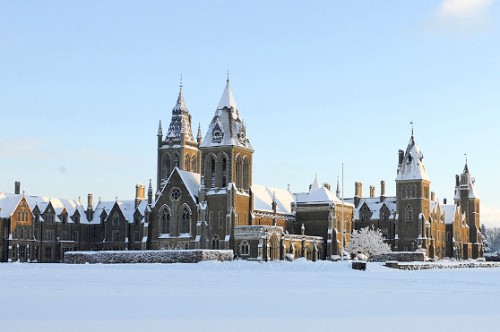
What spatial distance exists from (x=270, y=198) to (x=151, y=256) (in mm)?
30909

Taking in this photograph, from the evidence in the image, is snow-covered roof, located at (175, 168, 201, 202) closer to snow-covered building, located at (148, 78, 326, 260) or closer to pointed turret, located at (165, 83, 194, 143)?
snow-covered building, located at (148, 78, 326, 260)

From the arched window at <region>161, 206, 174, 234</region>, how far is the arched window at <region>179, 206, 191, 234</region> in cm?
192

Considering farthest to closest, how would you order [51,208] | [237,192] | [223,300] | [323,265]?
[51,208] → [237,192] → [323,265] → [223,300]

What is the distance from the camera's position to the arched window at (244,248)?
8919 centimetres

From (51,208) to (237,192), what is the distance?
3071 centimetres

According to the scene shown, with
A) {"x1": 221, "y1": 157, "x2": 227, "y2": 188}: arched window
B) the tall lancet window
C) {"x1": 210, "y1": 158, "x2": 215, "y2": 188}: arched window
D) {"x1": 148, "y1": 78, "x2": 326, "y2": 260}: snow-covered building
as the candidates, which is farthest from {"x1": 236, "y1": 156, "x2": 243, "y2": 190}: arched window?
the tall lancet window

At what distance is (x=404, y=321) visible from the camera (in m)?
21.3

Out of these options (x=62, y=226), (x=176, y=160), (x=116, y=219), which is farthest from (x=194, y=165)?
(x=62, y=226)

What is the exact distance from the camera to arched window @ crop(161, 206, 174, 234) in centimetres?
9544

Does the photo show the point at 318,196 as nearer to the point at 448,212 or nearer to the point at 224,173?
the point at 224,173

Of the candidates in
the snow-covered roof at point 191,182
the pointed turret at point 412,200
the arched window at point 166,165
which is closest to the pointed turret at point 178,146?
the arched window at point 166,165

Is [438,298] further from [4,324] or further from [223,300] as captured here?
[4,324]

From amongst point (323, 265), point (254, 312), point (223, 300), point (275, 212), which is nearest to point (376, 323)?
point (254, 312)

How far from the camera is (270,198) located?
104 metres
